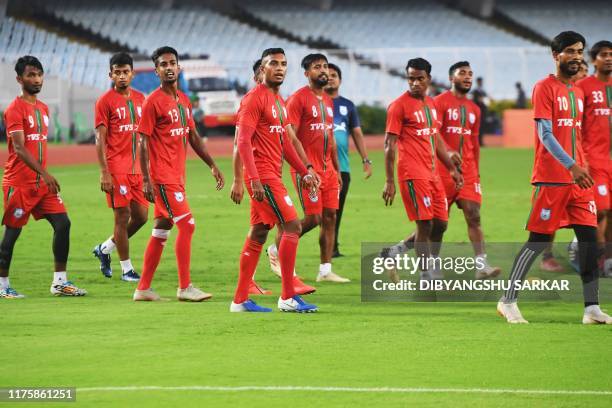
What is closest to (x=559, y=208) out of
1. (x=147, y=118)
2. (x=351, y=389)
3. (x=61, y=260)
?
(x=351, y=389)

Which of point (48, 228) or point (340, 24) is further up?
point (340, 24)

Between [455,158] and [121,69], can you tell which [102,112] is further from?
[455,158]

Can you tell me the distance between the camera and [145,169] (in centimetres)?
1139

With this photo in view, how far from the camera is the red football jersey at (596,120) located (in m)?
12.1

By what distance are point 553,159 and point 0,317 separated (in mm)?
4740

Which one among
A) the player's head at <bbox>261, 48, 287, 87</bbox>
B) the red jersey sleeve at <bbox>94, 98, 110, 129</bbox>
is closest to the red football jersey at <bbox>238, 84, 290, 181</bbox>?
the player's head at <bbox>261, 48, 287, 87</bbox>

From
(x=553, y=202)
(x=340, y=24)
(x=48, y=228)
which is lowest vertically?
(x=48, y=228)

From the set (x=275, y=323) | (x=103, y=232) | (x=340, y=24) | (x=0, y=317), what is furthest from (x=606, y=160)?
(x=340, y=24)

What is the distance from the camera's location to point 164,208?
38.0 feet

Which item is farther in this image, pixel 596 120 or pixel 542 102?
pixel 596 120

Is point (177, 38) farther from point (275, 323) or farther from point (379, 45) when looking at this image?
point (275, 323)

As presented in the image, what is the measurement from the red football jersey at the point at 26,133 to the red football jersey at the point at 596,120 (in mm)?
5192

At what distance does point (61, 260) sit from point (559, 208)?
4.88 meters

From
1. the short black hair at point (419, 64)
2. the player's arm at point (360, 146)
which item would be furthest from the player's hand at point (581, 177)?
the player's arm at point (360, 146)
